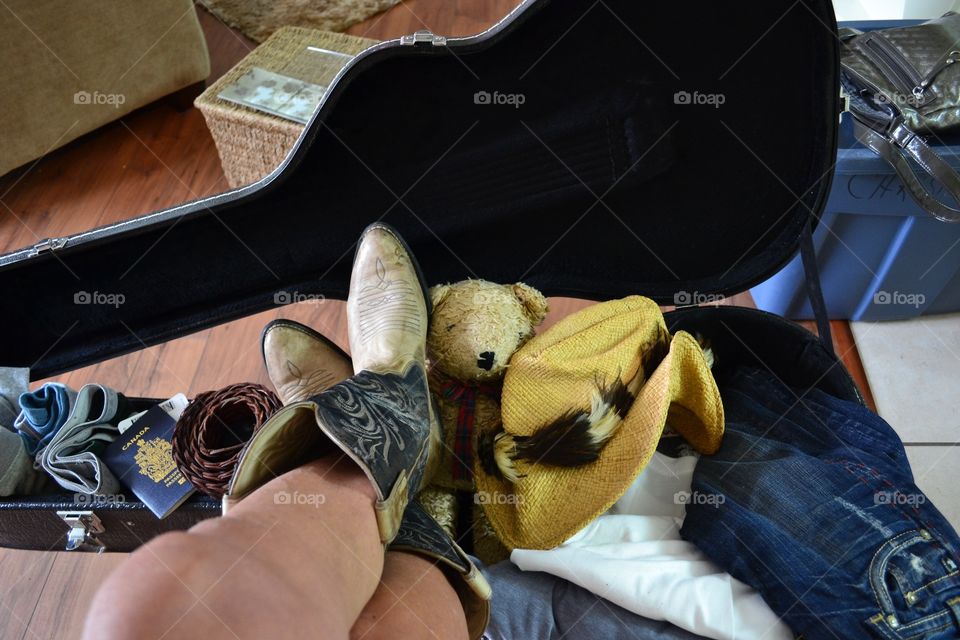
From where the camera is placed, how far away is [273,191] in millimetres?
780

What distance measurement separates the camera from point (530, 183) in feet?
2.65

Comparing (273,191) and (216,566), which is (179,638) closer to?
(216,566)

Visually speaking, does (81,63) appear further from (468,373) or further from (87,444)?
(468,373)

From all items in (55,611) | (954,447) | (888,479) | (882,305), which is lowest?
(55,611)

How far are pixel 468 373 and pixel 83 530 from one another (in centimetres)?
45

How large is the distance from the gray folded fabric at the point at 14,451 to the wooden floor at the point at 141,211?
26cm

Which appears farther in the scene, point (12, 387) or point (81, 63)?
point (81, 63)

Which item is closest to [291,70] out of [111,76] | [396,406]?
[111,76]

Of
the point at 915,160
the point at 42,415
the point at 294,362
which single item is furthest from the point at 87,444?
the point at 915,160

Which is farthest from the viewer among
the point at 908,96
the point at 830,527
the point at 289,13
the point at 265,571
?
the point at 289,13

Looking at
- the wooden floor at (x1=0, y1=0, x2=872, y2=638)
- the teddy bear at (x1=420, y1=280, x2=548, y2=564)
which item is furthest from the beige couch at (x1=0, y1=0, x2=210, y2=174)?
the teddy bear at (x1=420, y1=280, x2=548, y2=564)

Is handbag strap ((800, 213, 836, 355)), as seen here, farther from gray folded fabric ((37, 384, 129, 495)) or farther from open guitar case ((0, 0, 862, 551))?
gray folded fabric ((37, 384, 129, 495))

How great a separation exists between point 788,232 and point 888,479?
0.32 metres

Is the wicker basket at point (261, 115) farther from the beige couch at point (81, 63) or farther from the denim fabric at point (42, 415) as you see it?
the denim fabric at point (42, 415)
